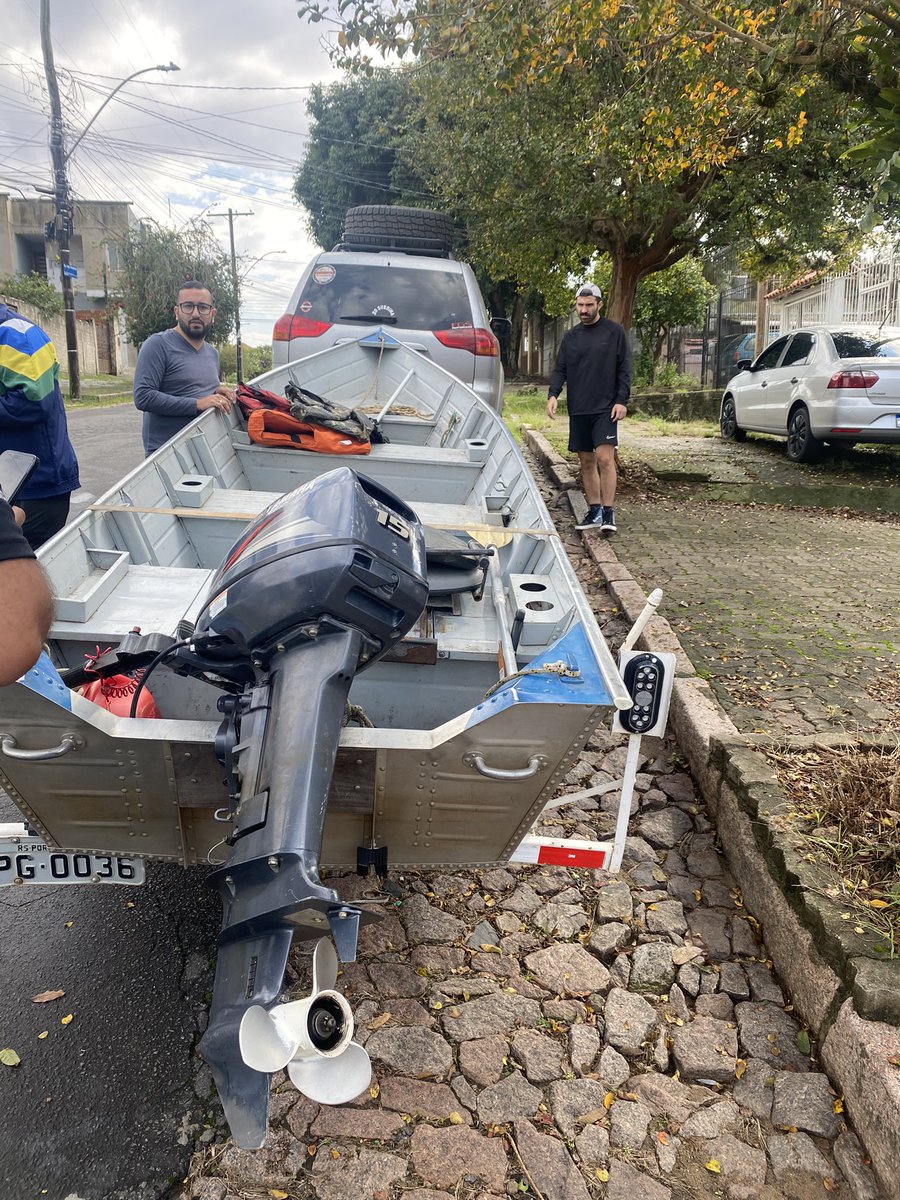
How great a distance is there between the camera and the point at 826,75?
5832 millimetres

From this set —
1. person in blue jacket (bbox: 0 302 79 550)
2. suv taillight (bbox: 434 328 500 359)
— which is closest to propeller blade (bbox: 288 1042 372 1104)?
person in blue jacket (bbox: 0 302 79 550)

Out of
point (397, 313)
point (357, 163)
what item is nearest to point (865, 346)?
point (397, 313)

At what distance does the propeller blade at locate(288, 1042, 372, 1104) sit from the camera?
137 centimetres

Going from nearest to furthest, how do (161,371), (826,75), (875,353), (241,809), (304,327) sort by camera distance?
(241,809), (161,371), (826,75), (304,327), (875,353)

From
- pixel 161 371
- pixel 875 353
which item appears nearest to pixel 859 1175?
pixel 161 371

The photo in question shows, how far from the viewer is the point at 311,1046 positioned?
1.36 m

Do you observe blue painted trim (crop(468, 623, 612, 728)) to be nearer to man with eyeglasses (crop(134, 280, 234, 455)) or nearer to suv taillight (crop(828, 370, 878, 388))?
man with eyeglasses (crop(134, 280, 234, 455))

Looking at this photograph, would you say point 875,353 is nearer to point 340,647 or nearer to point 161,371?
point 161,371

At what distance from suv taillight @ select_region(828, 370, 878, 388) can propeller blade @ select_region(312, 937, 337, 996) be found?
9.75 metres

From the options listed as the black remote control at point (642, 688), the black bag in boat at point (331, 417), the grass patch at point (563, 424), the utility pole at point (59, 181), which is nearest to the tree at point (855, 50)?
the black remote control at point (642, 688)

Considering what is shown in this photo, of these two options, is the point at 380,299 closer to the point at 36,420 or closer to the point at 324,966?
the point at 36,420

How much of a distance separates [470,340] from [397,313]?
31.1 inches

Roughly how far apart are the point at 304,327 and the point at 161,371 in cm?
312

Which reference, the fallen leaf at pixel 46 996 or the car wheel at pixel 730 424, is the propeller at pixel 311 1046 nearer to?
the fallen leaf at pixel 46 996
